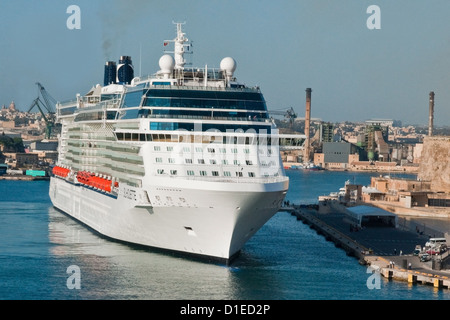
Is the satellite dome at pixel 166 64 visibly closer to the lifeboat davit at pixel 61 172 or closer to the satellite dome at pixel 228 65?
the satellite dome at pixel 228 65

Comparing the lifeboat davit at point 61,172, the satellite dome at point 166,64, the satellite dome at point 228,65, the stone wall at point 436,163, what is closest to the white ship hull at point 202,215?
the satellite dome at point 166,64

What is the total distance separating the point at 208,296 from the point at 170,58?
9278 millimetres

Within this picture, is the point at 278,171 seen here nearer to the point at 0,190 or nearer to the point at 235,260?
the point at 235,260

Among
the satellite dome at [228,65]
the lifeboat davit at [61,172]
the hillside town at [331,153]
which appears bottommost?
the hillside town at [331,153]

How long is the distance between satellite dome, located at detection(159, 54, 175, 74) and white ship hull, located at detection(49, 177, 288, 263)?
4.03 metres

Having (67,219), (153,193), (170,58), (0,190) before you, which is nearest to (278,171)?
(153,193)

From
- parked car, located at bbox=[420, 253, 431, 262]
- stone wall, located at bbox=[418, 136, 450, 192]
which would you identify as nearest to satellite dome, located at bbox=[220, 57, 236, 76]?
parked car, located at bbox=[420, 253, 431, 262]

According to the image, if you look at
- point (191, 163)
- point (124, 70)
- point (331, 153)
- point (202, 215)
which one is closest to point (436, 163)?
point (124, 70)

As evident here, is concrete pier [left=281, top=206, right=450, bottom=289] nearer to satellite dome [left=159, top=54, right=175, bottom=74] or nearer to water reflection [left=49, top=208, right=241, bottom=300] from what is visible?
water reflection [left=49, top=208, right=241, bottom=300]

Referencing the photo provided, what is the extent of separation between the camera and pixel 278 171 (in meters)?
27.1

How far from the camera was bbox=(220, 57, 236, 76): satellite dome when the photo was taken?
29953 mm

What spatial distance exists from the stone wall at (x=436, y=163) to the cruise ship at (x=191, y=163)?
32.8 metres

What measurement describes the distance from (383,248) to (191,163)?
10.1m

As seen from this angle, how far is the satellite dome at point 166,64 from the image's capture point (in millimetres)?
29703
